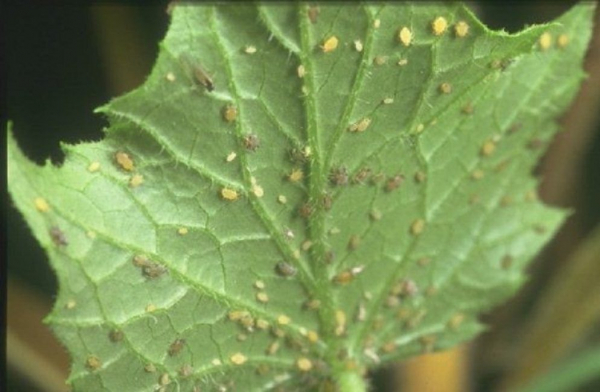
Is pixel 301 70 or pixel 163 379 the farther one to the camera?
pixel 163 379

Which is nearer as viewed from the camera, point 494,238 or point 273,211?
point 273,211

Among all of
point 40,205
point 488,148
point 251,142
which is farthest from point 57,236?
point 488,148

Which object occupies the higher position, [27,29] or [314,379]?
[27,29]

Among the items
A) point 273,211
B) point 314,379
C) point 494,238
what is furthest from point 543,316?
point 273,211

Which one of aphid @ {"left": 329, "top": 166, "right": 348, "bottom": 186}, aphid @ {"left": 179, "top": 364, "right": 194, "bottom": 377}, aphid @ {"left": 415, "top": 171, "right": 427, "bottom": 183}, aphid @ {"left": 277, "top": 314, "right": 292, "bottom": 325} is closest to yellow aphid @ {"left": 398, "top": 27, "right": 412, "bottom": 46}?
aphid @ {"left": 329, "top": 166, "right": 348, "bottom": 186}

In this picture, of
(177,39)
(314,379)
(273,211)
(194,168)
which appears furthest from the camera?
(314,379)

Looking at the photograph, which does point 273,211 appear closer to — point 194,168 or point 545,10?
point 194,168

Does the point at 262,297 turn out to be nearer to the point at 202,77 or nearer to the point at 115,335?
the point at 115,335

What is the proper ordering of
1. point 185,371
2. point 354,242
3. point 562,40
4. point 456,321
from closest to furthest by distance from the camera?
point 185,371
point 354,242
point 562,40
point 456,321
